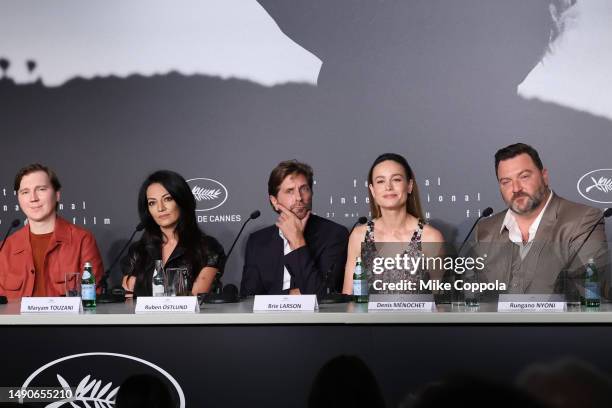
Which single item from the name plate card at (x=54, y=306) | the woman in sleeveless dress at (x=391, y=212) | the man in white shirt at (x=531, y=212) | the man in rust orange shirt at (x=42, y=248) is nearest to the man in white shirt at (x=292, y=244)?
the woman in sleeveless dress at (x=391, y=212)

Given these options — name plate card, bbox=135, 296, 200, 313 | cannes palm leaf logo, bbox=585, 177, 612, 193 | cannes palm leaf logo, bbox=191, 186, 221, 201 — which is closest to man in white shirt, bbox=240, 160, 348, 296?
cannes palm leaf logo, bbox=191, 186, 221, 201

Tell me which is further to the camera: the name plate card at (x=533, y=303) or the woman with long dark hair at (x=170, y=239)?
the woman with long dark hair at (x=170, y=239)

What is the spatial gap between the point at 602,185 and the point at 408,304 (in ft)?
7.60

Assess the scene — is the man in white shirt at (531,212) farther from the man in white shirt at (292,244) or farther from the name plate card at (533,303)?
the name plate card at (533,303)

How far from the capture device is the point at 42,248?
522cm

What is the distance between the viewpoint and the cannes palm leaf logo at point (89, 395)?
3107 mm

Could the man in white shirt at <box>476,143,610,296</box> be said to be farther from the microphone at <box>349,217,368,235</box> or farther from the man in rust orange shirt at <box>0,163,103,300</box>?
the man in rust orange shirt at <box>0,163,103,300</box>

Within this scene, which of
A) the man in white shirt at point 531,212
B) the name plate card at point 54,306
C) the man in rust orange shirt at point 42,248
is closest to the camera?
the name plate card at point 54,306

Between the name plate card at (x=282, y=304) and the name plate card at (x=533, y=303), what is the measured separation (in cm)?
70

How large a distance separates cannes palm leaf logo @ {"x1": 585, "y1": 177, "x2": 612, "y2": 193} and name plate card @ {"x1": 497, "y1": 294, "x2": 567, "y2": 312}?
201 cm

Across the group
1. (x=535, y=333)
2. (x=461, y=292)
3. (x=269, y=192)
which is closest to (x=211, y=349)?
(x=461, y=292)

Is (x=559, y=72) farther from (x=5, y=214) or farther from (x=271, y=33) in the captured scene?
(x=5, y=214)

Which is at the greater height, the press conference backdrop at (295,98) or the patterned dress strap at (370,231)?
the press conference backdrop at (295,98)

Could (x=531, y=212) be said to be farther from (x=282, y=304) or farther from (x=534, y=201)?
(x=282, y=304)
